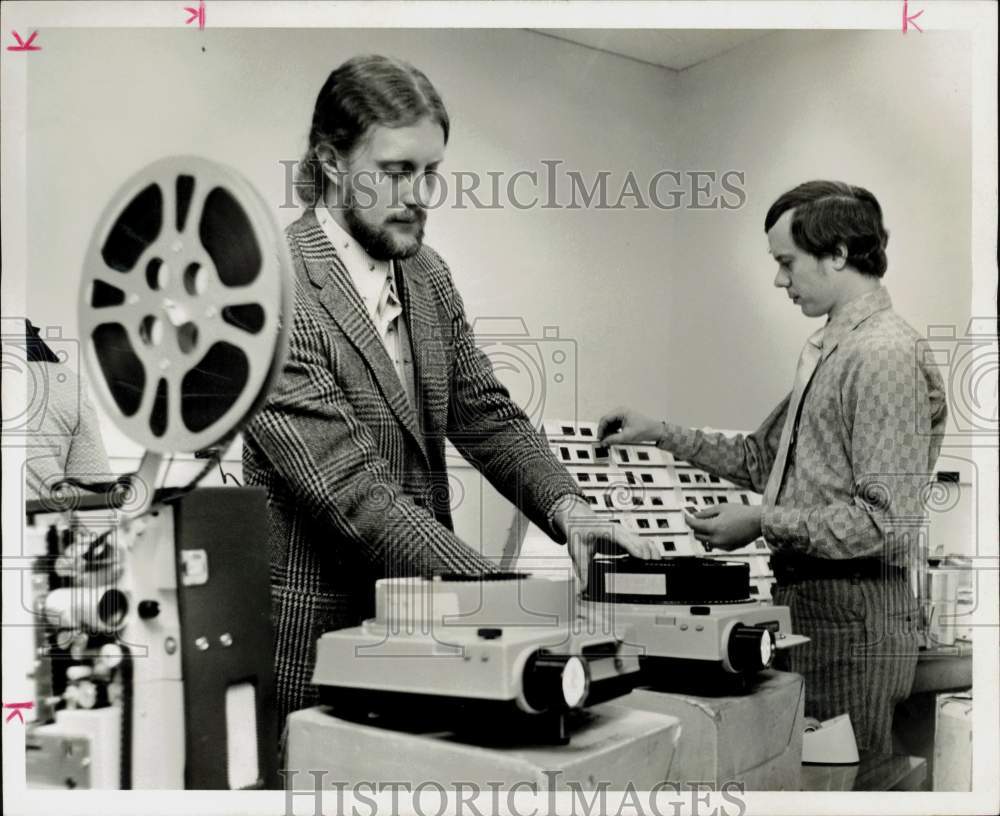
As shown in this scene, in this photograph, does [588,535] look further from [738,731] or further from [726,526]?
[738,731]

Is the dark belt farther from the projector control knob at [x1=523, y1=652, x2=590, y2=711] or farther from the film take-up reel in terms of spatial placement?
the film take-up reel

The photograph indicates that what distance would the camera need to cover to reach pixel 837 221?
236 cm

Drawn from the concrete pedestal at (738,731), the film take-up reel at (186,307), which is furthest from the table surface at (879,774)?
the film take-up reel at (186,307)

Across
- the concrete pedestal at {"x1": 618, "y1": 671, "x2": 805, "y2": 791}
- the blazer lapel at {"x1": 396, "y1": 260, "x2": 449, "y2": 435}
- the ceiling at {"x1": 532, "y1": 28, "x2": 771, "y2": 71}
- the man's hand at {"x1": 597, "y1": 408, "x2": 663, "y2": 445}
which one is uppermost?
the ceiling at {"x1": 532, "y1": 28, "x2": 771, "y2": 71}

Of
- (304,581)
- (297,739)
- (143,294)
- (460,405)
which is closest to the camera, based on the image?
(297,739)

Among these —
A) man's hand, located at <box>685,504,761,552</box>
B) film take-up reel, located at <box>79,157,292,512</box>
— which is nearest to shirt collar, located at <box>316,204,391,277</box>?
film take-up reel, located at <box>79,157,292,512</box>

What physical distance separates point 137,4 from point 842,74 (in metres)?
1.50

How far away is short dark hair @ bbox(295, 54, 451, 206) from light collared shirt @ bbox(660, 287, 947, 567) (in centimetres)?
94

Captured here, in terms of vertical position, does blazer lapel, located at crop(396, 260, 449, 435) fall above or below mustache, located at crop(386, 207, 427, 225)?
below

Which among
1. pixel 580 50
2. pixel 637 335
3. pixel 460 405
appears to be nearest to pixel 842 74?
pixel 580 50

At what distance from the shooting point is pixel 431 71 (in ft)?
7.59

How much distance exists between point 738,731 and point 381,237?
1170 mm

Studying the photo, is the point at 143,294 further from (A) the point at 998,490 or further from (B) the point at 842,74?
(A) the point at 998,490

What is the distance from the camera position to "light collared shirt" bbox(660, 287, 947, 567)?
227 cm
